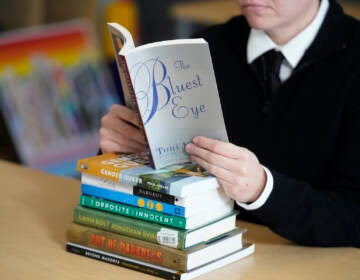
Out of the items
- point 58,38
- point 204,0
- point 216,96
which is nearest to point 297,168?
point 216,96

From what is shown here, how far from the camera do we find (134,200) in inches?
62.6

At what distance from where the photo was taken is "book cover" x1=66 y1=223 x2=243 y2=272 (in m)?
1.53

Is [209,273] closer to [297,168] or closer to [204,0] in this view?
[297,168]

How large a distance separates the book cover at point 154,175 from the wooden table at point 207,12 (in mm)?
2680

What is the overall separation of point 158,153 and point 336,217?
1.41 feet

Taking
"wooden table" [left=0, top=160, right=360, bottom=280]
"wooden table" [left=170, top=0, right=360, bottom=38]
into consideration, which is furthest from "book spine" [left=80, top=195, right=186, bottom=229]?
"wooden table" [left=170, top=0, right=360, bottom=38]

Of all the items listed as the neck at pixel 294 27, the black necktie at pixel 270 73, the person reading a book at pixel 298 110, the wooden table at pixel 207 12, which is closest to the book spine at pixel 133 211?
the person reading a book at pixel 298 110

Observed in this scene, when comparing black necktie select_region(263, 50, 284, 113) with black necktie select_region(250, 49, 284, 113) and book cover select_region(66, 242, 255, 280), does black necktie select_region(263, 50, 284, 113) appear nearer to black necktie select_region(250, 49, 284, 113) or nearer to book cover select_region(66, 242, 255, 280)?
black necktie select_region(250, 49, 284, 113)

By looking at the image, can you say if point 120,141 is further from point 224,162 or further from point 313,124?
point 313,124

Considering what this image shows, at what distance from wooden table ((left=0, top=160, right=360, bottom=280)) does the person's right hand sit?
0.20m

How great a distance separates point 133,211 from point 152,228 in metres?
0.06

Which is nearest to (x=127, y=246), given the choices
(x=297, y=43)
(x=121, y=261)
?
(x=121, y=261)

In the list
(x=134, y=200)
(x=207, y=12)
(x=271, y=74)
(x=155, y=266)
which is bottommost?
(x=155, y=266)

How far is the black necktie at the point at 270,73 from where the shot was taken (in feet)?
→ 6.61
